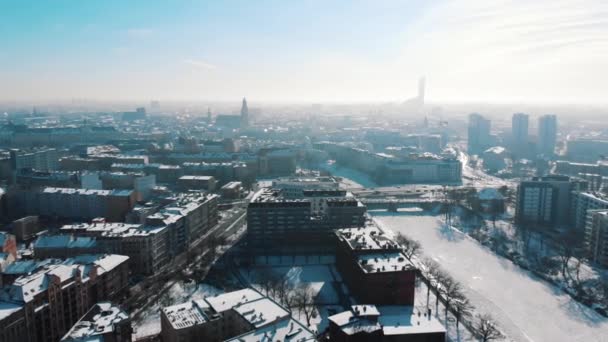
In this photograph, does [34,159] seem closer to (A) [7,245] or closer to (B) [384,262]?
(A) [7,245]

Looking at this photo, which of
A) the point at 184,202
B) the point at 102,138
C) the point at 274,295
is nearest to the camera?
the point at 274,295

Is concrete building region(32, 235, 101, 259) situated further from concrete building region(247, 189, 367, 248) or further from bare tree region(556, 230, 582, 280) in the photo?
bare tree region(556, 230, 582, 280)

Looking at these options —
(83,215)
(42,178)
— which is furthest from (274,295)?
(42,178)

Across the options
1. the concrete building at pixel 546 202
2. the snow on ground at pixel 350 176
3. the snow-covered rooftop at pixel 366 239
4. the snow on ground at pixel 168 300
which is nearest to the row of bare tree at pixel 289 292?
the snow on ground at pixel 168 300

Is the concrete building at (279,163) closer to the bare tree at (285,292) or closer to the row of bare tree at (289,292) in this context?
the row of bare tree at (289,292)

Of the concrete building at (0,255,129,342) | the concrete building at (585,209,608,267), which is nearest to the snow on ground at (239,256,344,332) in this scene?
the concrete building at (0,255,129,342)

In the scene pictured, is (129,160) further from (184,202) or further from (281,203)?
(281,203)
